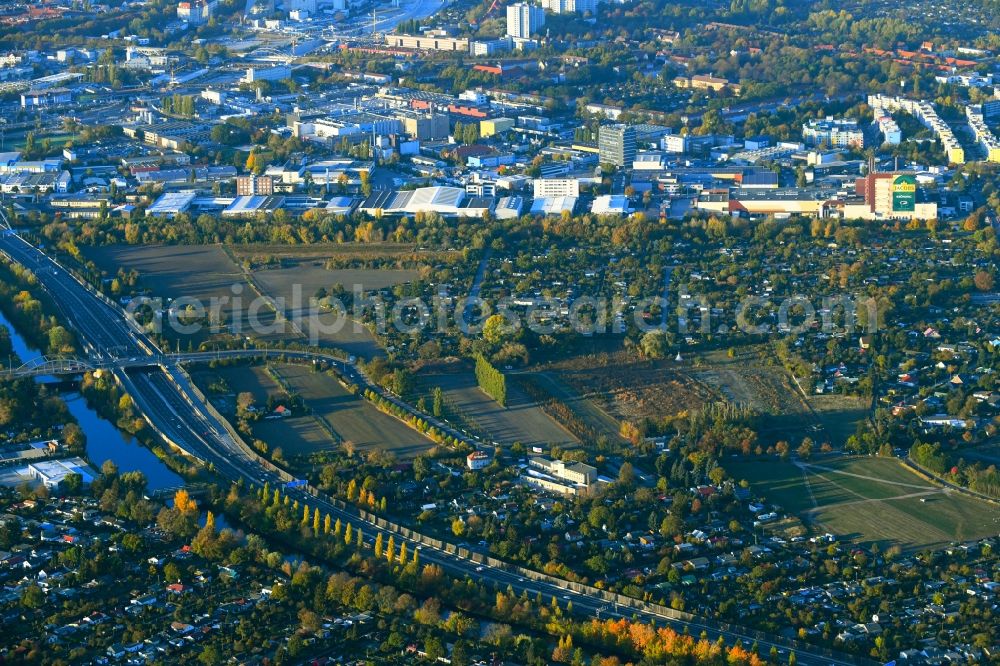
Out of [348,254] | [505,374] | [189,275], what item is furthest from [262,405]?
[348,254]

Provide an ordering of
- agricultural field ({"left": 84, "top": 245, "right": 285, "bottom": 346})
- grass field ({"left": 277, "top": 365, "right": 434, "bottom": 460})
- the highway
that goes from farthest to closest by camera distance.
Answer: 1. agricultural field ({"left": 84, "top": 245, "right": 285, "bottom": 346})
2. grass field ({"left": 277, "top": 365, "right": 434, "bottom": 460})
3. the highway

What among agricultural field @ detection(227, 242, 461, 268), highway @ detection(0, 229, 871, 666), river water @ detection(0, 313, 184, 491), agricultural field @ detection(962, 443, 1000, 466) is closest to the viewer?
highway @ detection(0, 229, 871, 666)

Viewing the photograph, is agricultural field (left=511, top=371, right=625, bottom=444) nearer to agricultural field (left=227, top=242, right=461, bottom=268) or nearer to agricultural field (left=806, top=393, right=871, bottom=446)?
agricultural field (left=806, top=393, right=871, bottom=446)

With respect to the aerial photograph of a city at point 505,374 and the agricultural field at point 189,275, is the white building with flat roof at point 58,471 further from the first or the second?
the agricultural field at point 189,275

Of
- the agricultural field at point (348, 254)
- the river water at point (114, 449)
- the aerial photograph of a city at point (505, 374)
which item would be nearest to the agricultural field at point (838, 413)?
the aerial photograph of a city at point (505, 374)

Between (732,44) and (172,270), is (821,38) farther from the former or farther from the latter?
(172,270)

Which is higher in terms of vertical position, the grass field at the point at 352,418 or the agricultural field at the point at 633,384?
the grass field at the point at 352,418

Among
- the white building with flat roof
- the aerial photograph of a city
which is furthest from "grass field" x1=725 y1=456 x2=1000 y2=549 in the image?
the white building with flat roof

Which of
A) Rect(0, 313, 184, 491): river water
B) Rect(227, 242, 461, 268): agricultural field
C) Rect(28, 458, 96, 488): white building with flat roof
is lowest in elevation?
Rect(0, 313, 184, 491): river water
